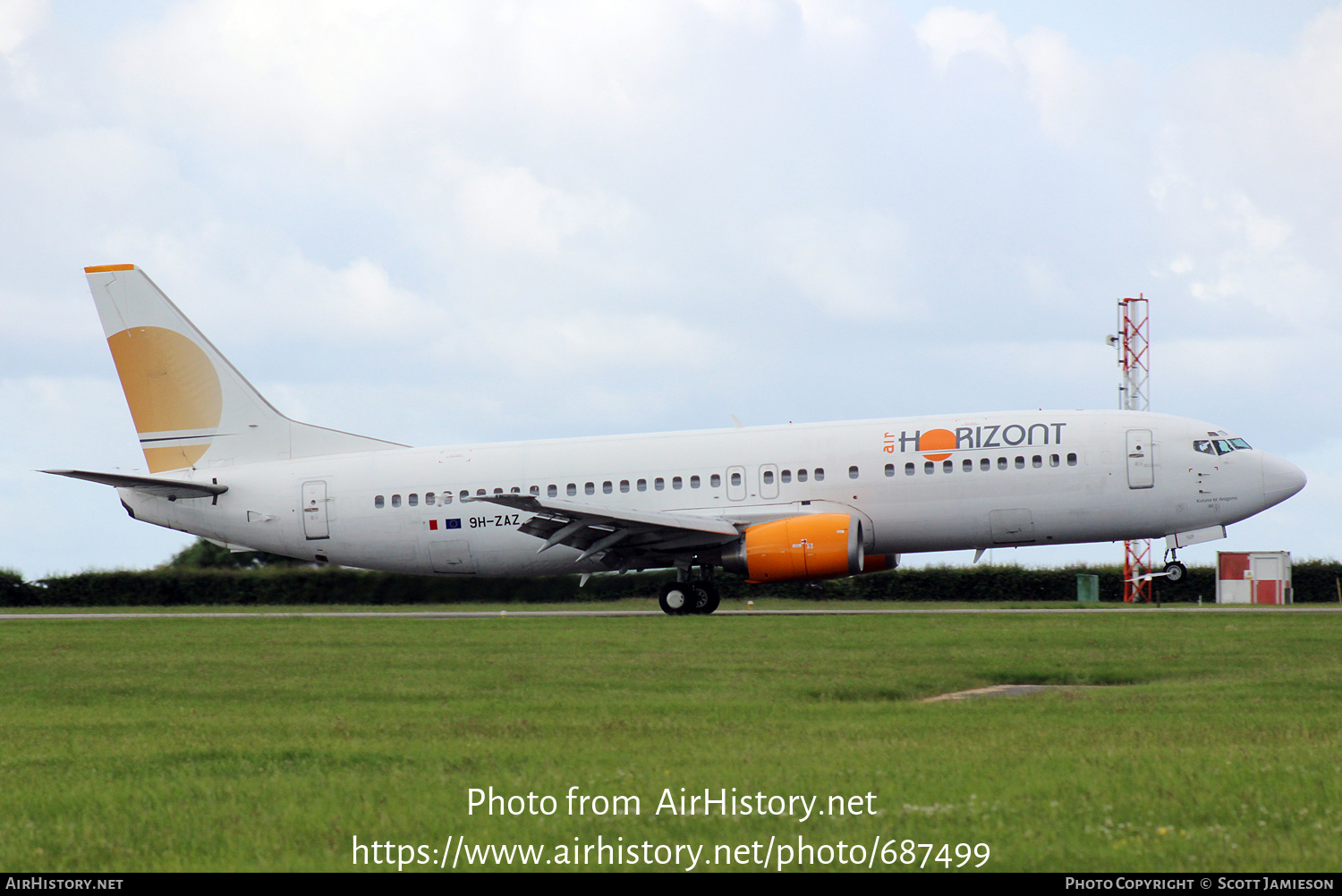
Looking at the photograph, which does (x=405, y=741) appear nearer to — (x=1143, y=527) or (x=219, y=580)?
(x=1143, y=527)

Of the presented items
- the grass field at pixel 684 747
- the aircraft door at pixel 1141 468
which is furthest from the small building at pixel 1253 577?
the grass field at pixel 684 747

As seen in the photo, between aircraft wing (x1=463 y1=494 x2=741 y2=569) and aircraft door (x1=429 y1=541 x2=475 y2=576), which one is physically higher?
aircraft wing (x1=463 y1=494 x2=741 y2=569)

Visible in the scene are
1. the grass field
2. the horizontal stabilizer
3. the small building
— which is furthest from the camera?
the small building

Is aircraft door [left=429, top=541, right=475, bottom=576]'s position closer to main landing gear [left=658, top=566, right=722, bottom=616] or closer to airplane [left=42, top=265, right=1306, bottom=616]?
airplane [left=42, top=265, right=1306, bottom=616]

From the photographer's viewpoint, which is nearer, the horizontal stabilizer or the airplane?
the airplane

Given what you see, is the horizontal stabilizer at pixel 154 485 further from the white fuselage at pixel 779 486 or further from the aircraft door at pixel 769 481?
the aircraft door at pixel 769 481

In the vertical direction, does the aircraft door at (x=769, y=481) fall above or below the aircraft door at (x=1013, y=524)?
above

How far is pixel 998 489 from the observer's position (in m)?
28.5

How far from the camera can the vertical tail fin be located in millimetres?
33562

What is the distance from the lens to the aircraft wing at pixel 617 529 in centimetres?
2825

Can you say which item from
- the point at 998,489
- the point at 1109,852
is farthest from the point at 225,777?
the point at 998,489

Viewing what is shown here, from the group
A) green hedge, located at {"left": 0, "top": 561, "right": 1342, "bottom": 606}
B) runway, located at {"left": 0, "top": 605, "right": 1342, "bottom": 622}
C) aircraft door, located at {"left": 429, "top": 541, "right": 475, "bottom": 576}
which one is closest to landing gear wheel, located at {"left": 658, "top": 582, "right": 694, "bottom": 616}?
runway, located at {"left": 0, "top": 605, "right": 1342, "bottom": 622}

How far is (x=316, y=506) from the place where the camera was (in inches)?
1287

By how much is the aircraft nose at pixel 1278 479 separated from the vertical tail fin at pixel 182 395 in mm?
20988
